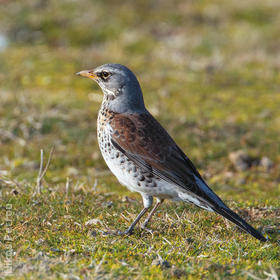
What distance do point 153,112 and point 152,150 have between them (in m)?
4.89

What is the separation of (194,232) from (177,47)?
12414 millimetres

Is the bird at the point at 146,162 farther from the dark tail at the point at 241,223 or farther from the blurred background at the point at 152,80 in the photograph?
the blurred background at the point at 152,80

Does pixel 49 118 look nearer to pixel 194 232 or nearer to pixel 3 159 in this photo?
pixel 3 159

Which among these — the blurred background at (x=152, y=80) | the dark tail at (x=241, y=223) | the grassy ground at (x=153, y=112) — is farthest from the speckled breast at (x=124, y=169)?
the blurred background at (x=152, y=80)

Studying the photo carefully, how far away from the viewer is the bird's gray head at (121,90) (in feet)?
20.5

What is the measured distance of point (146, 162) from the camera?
5.71 m

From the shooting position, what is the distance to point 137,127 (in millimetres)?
5934

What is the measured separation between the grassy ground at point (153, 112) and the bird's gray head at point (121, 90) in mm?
1289

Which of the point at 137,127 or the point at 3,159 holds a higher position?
the point at 137,127

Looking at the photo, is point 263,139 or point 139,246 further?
point 263,139

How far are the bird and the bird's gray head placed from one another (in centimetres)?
1

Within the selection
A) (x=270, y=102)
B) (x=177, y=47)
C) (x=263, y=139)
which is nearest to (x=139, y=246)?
(x=263, y=139)

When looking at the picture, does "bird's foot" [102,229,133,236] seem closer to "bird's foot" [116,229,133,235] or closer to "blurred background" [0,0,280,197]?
"bird's foot" [116,229,133,235]

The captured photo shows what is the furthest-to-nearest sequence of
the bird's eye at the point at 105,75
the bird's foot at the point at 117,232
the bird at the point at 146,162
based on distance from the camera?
the bird's eye at the point at 105,75 < the bird at the point at 146,162 < the bird's foot at the point at 117,232
